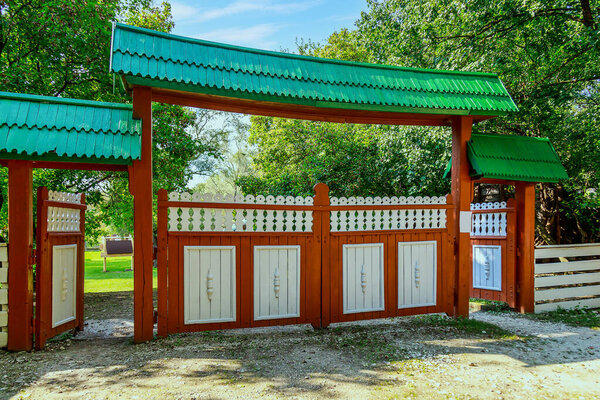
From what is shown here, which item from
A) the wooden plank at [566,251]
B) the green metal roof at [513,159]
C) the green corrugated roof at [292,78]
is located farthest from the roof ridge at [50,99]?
the wooden plank at [566,251]

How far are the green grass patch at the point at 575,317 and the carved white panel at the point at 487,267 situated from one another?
75 cm

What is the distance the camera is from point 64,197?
457 cm

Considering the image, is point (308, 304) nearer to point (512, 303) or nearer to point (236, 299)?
point (236, 299)

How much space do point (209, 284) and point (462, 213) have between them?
12.3 feet

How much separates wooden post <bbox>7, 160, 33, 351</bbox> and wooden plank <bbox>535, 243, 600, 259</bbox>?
7.09 m

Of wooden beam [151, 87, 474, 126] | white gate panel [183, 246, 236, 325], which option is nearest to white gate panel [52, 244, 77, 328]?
white gate panel [183, 246, 236, 325]

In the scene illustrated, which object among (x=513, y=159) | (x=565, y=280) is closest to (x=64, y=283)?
(x=513, y=159)

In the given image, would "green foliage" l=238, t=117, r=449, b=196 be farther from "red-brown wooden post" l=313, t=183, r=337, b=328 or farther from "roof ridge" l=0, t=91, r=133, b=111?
"roof ridge" l=0, t=91, r=133, b=111

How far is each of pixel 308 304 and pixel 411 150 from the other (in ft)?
18.3

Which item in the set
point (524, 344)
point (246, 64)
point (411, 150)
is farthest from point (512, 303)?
point (246, 64)

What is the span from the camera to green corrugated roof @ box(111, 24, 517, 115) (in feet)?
13.4

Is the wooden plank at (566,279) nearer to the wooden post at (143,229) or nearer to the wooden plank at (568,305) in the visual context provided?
the wooden plank at (568,305)

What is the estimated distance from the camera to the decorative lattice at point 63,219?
4.24 metres

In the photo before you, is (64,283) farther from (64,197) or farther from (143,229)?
(143,229)
